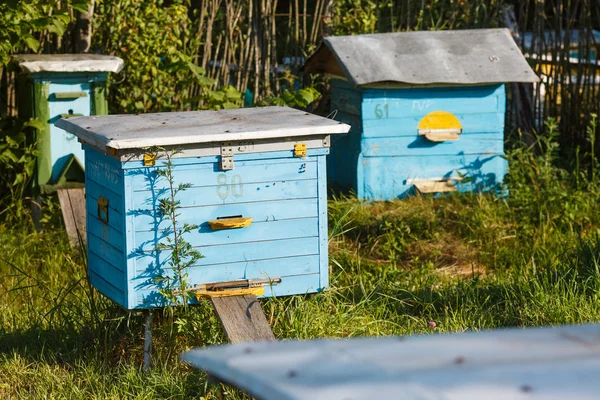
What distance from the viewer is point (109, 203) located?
13.6 ft

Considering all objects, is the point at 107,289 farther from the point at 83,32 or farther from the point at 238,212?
the point at 83,32

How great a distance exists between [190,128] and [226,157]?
22cm

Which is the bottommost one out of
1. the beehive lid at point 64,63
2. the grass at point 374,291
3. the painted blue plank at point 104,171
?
the grass at point 374,291

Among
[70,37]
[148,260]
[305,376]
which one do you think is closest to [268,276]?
[148,260]

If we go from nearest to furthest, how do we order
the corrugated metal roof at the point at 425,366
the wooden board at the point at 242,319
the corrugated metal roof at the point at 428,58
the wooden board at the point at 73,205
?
the corrugated metal roof at the point at 425,366 < the wooden board at the point at 242,319 < the wooden board at the point at 73,205 < the corrugated metal roof at the point at 428,58

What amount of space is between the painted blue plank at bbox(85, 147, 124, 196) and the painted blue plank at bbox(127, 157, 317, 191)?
0.09 meters

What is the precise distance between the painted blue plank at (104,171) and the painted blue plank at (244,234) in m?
0.24

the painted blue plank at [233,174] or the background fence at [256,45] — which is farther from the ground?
the background fence at [256,45]

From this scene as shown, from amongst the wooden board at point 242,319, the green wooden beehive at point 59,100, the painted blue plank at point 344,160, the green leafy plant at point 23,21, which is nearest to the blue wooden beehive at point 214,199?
the wooden board at point 242,319

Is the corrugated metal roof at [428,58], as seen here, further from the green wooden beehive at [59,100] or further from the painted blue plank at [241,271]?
the painted blue plank at [241,271]

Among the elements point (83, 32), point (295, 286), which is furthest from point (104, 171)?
point (83, 32)

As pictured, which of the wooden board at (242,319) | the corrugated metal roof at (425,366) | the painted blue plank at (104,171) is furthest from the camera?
the painted blue plank at (104,171)

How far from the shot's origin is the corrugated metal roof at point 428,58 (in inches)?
271

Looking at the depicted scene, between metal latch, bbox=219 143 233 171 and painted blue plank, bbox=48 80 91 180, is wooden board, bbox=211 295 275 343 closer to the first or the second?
metal latch, bbox=219 143 233 171
